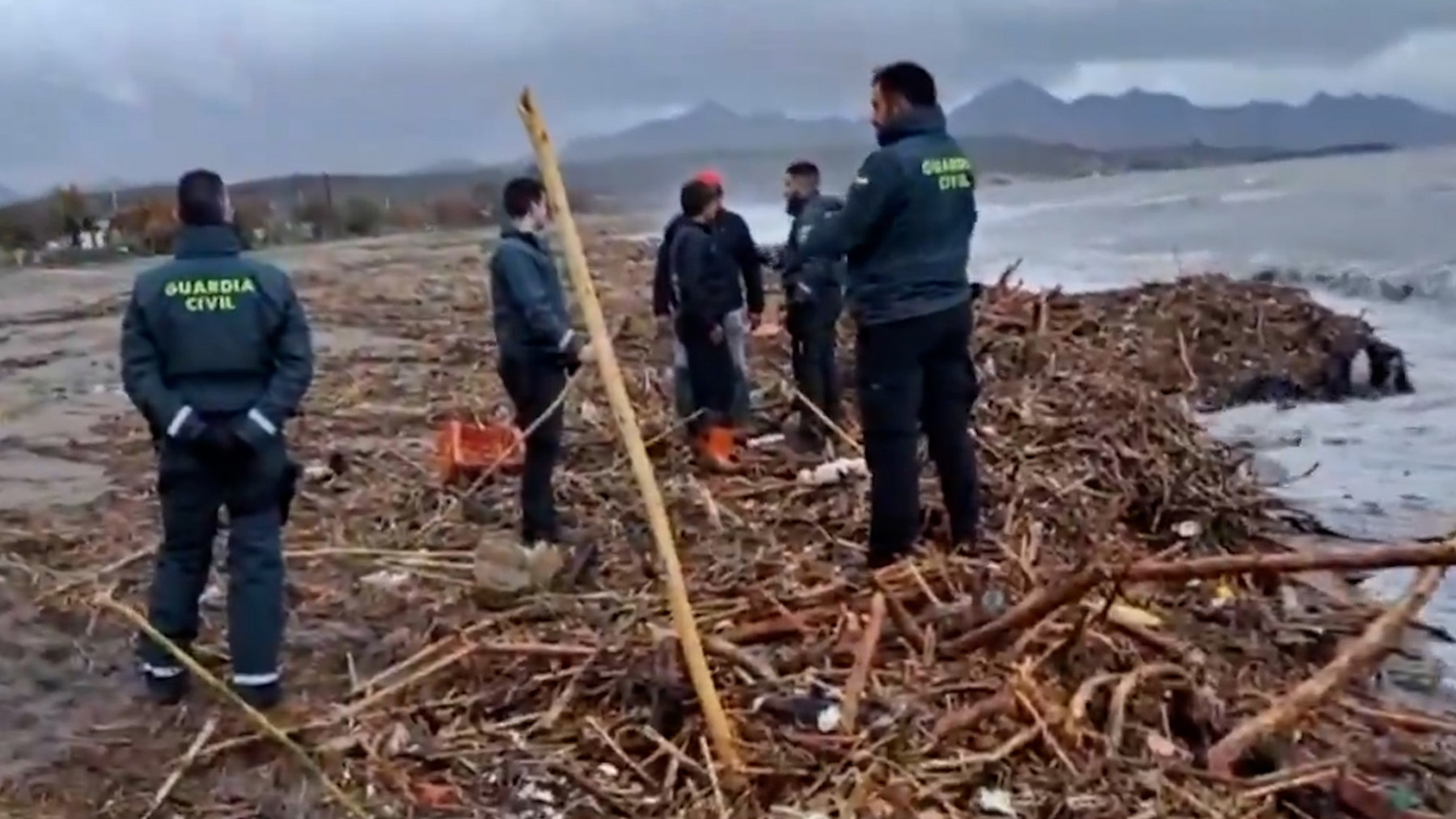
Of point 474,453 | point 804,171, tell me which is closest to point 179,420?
point 474,453

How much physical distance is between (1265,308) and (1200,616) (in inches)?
565

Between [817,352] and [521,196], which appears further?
[817,352]

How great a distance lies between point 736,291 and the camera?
422 inches

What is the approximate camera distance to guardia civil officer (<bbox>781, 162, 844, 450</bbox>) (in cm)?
1102

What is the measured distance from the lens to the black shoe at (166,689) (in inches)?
260

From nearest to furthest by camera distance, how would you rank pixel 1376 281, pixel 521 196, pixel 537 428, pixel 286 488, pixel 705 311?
pixel 286 488 < pixel 521 196 < pixel 537 428 < pixel 705 311 < pixel 1376 281

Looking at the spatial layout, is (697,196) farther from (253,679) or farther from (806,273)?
(253,679)

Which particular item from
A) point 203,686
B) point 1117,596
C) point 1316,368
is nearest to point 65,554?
point 203,686

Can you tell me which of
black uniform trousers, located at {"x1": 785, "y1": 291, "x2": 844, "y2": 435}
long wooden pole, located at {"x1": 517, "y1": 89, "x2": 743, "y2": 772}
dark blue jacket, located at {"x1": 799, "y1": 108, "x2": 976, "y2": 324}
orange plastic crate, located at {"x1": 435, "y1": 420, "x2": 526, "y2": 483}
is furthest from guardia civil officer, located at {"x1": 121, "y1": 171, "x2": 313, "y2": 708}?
black uniform trousers, located at {"x1": 785, "y1": 291, "x2": 844, "y2": 435}

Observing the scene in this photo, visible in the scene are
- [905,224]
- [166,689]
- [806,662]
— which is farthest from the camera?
[905,224]

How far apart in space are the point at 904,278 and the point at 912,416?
1.97ft

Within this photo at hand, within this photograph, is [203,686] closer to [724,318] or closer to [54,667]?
[54,667]

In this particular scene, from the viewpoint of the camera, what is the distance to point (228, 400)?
245 inches

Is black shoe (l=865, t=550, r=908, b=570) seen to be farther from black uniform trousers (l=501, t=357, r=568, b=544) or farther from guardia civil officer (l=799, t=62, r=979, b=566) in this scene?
black uniform trousers (l=501, t=357, r=568, b=544)
